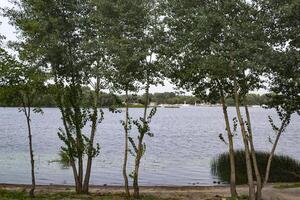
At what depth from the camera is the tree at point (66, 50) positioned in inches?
904

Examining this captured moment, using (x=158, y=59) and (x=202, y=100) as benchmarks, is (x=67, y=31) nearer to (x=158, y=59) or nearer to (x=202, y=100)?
(x=158, y=59)

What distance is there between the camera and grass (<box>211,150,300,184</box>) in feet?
121

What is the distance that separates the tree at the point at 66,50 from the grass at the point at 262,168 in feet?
57.1

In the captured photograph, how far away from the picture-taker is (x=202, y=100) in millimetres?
23781

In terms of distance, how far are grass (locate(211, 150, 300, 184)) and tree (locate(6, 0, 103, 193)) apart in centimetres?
1740

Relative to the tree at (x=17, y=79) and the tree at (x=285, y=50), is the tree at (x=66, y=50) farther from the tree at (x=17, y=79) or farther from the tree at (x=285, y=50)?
the tree at (x=285, y=50)

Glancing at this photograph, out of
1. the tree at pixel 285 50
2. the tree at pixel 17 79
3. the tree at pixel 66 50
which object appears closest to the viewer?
the tree at pixel 285 50

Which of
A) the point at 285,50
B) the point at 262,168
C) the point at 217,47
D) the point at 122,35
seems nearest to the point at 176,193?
the point at 122,35

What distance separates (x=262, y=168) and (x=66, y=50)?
24640mm

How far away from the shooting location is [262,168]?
131ft

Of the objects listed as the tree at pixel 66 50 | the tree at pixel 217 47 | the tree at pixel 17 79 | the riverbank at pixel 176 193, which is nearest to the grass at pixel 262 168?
the riverbank at pixel 176 193

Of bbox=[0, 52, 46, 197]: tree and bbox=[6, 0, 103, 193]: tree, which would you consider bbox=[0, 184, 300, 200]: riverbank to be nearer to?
bbox=[6, 0, 103, 193]: tree

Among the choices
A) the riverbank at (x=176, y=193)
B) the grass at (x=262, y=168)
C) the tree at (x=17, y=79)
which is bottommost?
the grass at (x=262, y=168)

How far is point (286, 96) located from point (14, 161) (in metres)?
34.8
